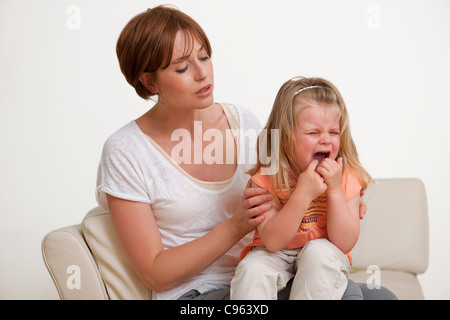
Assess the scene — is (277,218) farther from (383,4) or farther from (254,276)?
(383,4)

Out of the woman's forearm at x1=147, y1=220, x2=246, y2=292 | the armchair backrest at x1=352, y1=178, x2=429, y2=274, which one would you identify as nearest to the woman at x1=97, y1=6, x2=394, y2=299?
the woman's forearm at x1=147, y1=220, x2=246, y2=292

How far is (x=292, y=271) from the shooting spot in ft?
5.73

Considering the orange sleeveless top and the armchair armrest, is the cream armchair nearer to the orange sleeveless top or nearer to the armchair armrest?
the armchair armrest

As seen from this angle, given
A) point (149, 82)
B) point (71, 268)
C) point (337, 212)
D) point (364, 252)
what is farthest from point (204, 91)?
point (364, 252)

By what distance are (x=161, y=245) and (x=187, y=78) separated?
55 centimetres

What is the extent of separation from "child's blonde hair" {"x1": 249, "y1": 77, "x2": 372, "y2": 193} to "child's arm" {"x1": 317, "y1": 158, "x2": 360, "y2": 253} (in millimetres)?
136

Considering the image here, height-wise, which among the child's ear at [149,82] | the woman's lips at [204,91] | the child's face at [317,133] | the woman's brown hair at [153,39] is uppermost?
the woman's brown hair at [153,39]

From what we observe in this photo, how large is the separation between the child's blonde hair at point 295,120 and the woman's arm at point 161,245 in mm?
160

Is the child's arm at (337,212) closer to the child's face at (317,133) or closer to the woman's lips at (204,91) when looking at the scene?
the child's face at (317,133)

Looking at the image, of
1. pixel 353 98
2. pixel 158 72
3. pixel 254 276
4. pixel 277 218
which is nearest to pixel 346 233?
pixel 277 218

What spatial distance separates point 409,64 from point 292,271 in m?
2.05

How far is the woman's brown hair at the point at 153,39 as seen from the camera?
1775 mm

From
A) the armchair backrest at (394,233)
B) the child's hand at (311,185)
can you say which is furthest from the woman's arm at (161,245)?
the armchair backrest at (394,233)

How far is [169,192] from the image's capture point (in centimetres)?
187
